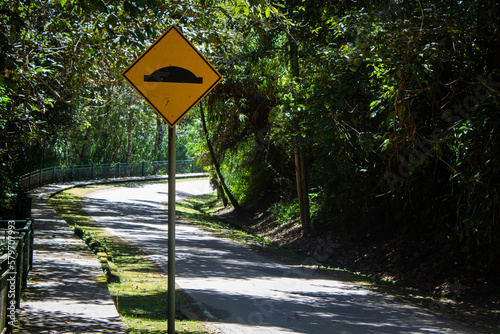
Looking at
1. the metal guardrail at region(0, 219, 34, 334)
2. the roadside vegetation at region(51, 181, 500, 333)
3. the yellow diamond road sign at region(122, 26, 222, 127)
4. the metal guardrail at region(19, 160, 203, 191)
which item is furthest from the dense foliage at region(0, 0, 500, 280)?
the metal guardrail at region(19, 160, 203, 191)

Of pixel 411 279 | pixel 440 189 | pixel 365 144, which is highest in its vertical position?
pixel 365 144

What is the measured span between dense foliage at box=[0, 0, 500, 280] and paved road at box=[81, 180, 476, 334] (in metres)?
1.97

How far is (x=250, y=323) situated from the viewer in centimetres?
831

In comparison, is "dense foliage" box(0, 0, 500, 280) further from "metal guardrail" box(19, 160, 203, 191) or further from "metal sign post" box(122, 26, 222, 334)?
"metal guardrail" box(19, 160, 203, 191)

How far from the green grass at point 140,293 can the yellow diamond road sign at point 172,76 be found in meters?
3.12

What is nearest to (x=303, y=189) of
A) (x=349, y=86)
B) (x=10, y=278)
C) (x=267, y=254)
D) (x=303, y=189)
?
(x=303, y=189)

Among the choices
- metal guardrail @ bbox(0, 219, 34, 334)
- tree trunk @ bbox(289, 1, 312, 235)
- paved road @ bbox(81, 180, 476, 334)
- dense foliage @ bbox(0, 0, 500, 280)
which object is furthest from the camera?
tree trunk @ bbox(289, 1, 312, 235)

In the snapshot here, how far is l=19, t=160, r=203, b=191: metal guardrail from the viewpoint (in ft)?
98.7

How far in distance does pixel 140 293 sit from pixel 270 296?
7.25 feet

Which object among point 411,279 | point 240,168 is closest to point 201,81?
point 411,279

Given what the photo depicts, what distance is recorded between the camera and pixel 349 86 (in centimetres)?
1237

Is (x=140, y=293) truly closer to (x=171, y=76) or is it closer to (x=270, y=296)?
(x=270, y=296)

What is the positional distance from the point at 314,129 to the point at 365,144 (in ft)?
11.0

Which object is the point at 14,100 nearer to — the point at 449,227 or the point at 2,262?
the point at 2,262
